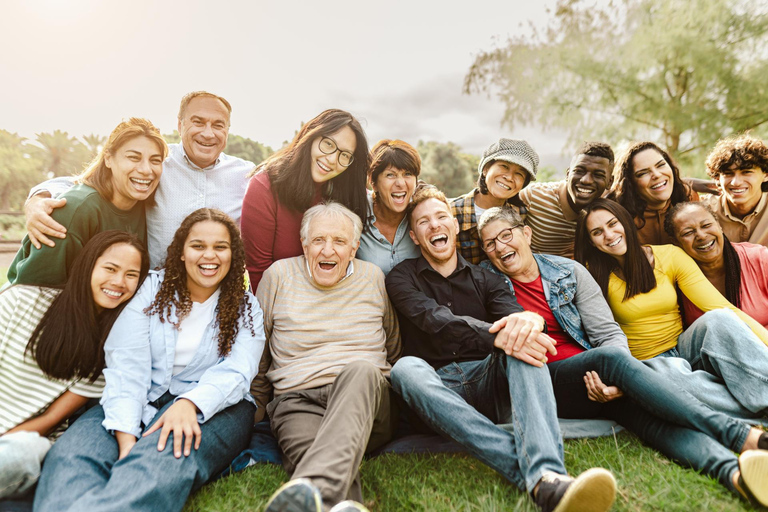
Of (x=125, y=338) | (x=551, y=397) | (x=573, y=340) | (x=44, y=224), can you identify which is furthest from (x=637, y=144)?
(x=44, y=224)

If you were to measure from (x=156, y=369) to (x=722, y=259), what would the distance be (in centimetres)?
472

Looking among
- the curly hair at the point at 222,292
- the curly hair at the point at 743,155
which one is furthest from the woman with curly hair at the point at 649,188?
the curly hair at the point at 222,292

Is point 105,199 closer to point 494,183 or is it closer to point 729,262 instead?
point 494,183

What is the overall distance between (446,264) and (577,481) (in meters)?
1.91

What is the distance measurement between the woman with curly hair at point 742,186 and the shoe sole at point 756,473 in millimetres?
3084

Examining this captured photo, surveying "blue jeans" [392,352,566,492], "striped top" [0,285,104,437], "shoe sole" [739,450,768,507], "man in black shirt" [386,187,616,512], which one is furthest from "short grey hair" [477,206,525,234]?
"striped top" [0,285,104,437]

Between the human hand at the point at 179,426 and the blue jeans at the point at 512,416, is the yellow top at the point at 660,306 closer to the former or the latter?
the blue jeans at the point at 512,416

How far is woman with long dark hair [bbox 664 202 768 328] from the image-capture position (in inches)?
159

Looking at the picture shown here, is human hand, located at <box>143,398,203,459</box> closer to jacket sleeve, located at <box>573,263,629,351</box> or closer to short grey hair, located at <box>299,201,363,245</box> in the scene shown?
short grey hair, located at <box>299,201,363,245</box>

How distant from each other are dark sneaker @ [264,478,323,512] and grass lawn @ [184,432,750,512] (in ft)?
2.16

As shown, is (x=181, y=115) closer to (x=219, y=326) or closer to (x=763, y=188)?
(x=219, y=326)

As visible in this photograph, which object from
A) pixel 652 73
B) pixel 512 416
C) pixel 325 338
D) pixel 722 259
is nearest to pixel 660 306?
pixel 722 259

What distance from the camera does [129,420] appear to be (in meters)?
2.71

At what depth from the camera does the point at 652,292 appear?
153 inches
